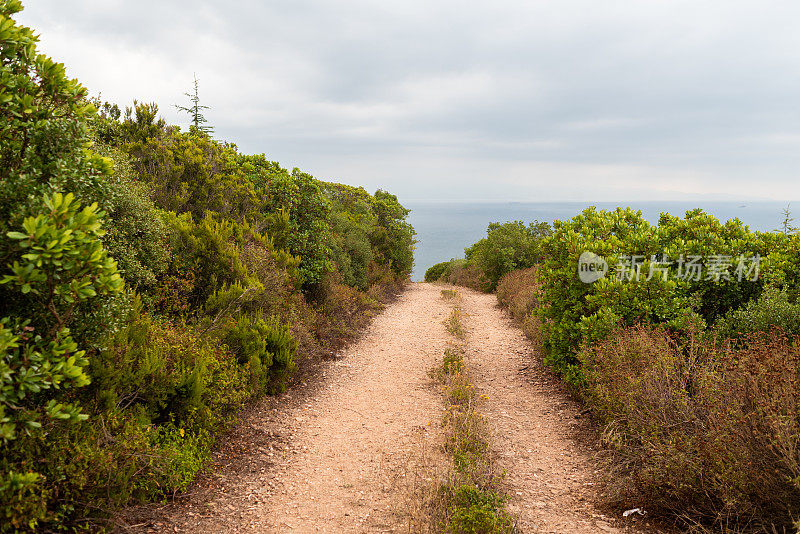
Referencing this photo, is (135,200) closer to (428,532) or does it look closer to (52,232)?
(52,232)

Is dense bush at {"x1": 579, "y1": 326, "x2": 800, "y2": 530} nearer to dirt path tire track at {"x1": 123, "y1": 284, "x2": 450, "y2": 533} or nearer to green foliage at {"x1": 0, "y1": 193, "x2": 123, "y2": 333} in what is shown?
dirt path tire track at {"x1": 123, "y1": 284, "x2": 450, "y2": 533}

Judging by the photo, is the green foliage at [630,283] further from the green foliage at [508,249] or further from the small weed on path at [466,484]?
the green foliage at [508,249]

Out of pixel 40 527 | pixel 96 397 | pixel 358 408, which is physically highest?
pixel 96 397

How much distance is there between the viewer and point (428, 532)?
432 cm

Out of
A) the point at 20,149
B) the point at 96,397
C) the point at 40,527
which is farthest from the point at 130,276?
the point at 40,527

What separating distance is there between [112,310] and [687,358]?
7.85 m

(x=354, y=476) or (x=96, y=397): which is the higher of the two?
(x=96, y=397)

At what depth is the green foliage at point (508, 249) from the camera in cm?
2612

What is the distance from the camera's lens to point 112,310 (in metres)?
4.14

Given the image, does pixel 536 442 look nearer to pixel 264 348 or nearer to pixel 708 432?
pixel 708 432

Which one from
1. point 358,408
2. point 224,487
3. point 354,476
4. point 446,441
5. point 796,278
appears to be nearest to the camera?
point 224,487

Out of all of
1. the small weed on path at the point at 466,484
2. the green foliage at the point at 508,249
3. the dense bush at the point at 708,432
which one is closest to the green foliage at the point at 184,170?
the small weed on path at the point at 466,484

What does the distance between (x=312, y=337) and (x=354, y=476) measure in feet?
17.9

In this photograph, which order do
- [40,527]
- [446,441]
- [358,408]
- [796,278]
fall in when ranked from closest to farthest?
[40,527], [446,441], [796,278], [358,408]
